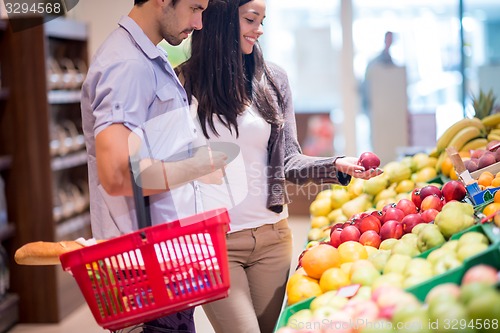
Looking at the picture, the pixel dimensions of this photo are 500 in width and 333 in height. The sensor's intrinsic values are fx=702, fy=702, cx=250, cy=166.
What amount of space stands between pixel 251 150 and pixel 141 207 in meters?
0.72

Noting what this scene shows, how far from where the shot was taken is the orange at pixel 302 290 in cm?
190

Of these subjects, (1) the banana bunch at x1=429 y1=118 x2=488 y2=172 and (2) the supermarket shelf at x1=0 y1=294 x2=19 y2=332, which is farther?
(2) the supermarket shelf at x1=0 y1=294 x2=19 y2=332

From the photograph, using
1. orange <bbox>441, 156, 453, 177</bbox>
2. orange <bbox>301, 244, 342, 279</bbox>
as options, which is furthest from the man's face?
orange <bbox>441, 156, 453, 177</bbox>

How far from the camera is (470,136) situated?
9.40ft

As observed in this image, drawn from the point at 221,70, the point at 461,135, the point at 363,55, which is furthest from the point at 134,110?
the point at 363,55

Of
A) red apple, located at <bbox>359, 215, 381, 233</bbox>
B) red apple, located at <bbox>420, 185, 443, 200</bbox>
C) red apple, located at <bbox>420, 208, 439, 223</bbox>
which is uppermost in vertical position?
red apple, located at <bbox>420, 185, 443, 200</bbox>

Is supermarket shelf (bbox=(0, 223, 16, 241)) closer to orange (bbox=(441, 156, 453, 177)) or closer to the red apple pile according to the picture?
the red apple pile

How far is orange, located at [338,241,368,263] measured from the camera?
79.4 inches

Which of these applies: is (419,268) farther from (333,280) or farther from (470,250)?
(333,280)

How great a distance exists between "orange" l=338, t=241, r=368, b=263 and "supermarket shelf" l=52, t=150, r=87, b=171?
9.31 feet

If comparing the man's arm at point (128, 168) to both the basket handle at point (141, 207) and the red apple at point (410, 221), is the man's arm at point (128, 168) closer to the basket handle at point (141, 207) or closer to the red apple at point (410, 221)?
the basket handle at point (141, 207)

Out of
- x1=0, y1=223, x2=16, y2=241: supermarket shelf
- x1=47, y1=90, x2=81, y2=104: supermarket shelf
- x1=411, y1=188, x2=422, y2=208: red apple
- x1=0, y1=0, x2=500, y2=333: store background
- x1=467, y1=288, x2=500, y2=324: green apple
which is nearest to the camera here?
x1=467, y1=288, x2=500, y2=324: green apple


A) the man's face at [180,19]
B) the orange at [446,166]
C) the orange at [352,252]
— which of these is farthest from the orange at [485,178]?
the man's face at [180,19]

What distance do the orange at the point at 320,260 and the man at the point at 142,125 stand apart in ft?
1.18
